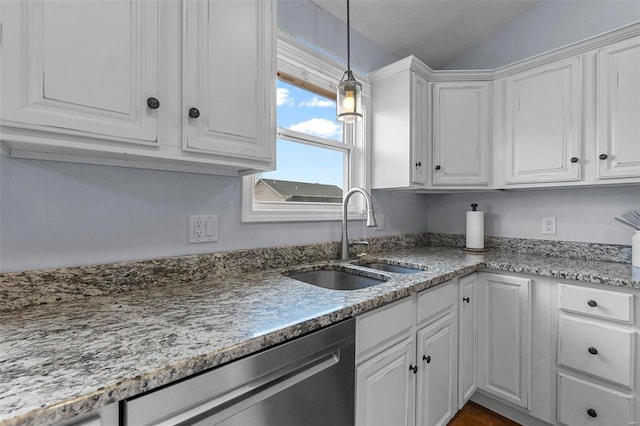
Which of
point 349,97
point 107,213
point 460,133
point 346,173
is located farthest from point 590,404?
point 107,213

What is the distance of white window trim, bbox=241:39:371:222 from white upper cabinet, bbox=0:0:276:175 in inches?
16.4

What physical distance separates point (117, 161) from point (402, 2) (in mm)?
2003

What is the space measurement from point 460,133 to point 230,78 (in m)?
1.77

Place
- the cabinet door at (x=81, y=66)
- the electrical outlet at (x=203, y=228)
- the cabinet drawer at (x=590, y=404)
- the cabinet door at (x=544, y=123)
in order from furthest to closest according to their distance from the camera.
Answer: the cabinet door at (x=544, y=123) < the cabinet drawer at (x=590, y=404) < the electrical outlet at (x=203, y=228) < the cabinet door at (x=81, y=66)

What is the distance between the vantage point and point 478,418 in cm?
187

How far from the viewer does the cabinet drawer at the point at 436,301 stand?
1392 mm

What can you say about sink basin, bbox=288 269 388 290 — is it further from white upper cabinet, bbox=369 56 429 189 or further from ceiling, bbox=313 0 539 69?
ceiling, bbox=313 0 539 69

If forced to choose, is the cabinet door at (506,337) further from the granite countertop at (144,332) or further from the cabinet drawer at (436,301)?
the granite countertop at (144,332)

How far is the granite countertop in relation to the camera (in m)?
0.53

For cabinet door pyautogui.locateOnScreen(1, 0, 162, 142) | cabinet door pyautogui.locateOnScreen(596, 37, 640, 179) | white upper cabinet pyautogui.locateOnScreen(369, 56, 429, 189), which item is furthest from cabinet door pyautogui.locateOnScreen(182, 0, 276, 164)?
cabinet door pyautogui.locateOnScreen(596, 37, 640, 179)

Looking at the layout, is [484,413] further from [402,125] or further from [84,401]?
[84,401]

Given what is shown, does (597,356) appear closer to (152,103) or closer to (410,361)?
(410,361)

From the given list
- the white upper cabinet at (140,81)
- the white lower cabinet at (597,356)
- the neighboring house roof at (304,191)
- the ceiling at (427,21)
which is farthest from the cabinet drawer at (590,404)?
the ceiling at (427,21)

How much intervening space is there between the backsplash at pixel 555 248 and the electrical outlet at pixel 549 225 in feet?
0.22
